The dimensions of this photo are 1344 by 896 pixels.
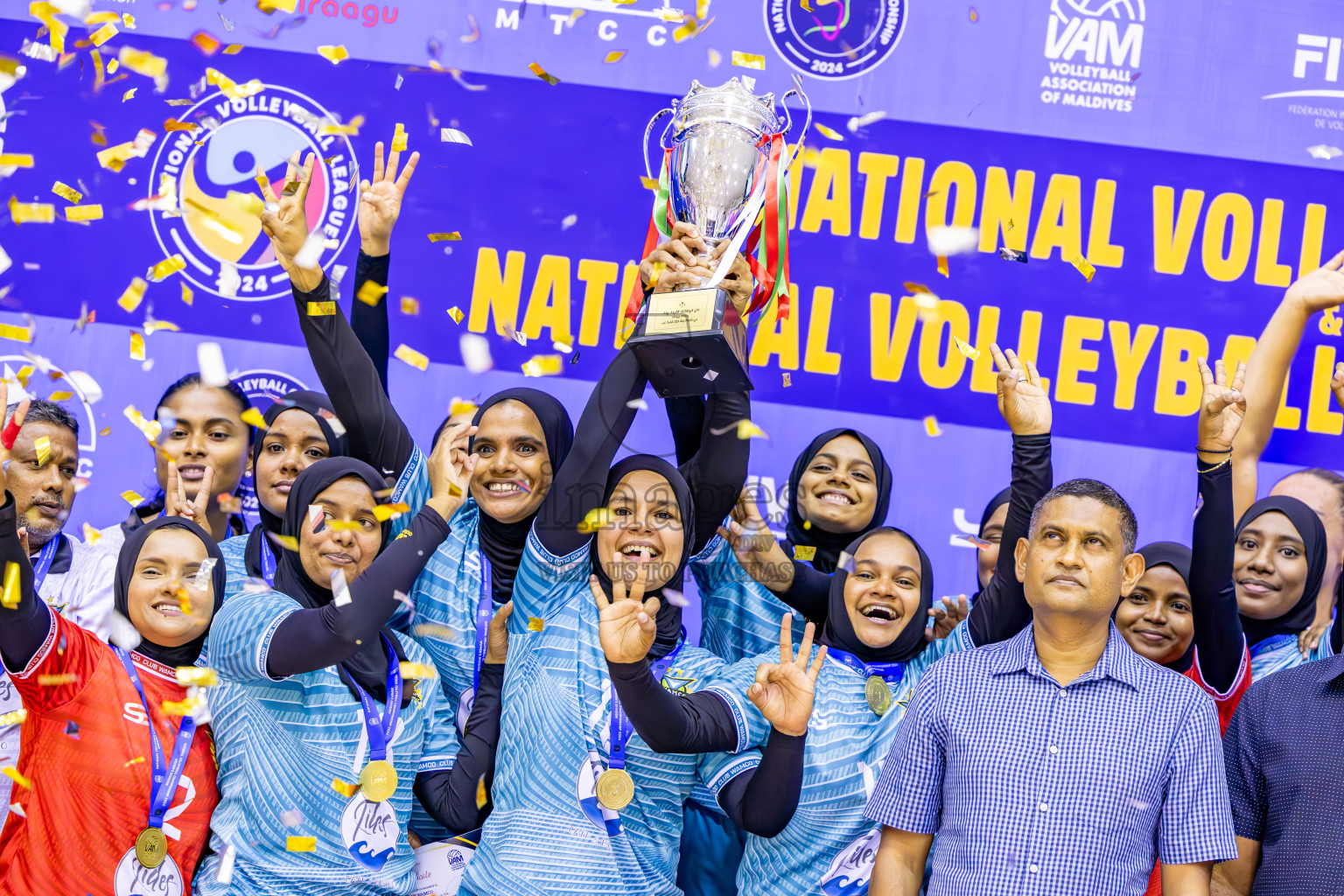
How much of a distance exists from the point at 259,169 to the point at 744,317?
220cm

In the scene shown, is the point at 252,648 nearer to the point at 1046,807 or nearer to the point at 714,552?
the point at 714,552

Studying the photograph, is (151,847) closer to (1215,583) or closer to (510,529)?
(510,529)

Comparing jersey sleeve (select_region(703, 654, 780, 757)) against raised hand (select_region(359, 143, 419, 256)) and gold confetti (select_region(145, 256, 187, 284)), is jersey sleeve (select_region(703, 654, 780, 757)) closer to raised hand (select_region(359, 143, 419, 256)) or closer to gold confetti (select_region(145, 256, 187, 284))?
raised hand (select_region(359, 143, 419, 256))

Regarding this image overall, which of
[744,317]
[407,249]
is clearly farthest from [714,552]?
[407,249]

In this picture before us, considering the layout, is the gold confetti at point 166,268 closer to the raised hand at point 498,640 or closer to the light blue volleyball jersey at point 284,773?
the light blue volleyball jersey at point 284,773

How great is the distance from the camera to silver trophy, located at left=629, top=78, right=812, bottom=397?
288cm

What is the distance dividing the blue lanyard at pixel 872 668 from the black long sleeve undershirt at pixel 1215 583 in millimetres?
740

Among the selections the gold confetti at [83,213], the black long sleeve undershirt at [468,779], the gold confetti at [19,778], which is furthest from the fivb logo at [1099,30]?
the gold confetti at [19,778]

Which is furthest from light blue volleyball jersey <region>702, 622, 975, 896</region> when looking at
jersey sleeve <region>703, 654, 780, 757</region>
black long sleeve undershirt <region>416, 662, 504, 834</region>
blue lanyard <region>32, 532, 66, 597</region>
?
blue lanyard <region>32, 532, 66, 597</region>

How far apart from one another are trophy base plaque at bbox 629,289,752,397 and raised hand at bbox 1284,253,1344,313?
7.09 ft

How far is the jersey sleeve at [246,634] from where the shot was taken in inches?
111

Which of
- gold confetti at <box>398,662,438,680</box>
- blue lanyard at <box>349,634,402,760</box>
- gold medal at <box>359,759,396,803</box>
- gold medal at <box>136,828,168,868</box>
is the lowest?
gold medal at <box>136,828,168,868</box>

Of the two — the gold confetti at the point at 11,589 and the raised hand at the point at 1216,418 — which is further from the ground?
the raised hand at the point at 1216,418

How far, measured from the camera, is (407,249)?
453 cm
